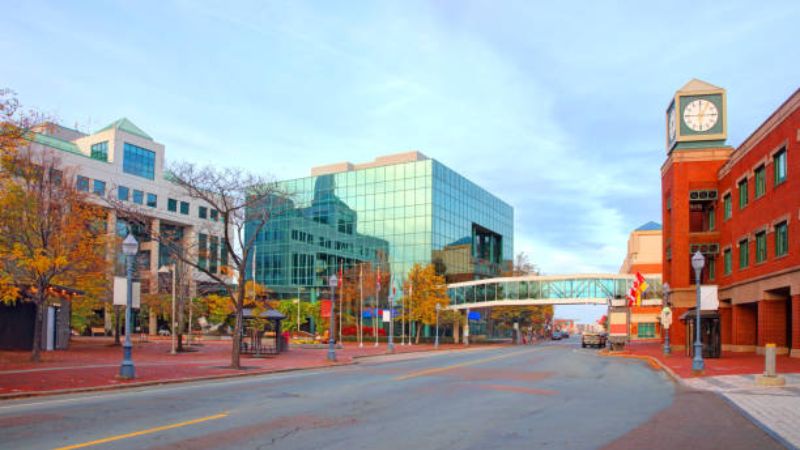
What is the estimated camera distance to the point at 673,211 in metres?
48.6

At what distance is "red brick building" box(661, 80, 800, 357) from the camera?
33.1m

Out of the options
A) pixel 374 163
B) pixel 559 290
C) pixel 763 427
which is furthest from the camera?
pixel 374 163

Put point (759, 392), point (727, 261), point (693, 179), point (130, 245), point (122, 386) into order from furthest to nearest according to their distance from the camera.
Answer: point (693, 179)
point (727, 261)
point (130, 245)
point (122, 386)
point (759, 392)

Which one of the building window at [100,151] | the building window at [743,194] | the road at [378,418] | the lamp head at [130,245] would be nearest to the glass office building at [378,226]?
the building window at [100,151]

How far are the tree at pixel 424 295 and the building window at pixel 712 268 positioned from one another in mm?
27692

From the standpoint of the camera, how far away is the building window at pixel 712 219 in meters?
48.8

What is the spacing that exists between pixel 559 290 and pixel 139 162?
50.6 metres

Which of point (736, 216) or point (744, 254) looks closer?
point (744, 254)

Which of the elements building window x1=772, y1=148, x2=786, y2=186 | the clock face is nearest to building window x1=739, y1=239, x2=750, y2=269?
building window x1=772, y1=148, x2=786, y2=186

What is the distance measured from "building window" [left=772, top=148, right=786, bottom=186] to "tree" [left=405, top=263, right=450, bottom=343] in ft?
128

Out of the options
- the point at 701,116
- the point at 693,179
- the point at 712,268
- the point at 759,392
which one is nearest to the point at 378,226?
the point at 693,179

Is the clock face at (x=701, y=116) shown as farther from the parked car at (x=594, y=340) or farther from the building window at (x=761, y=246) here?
the parked car at (x=594, y=340)

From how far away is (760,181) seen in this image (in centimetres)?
3809

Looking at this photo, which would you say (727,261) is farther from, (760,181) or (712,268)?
(760,181)
